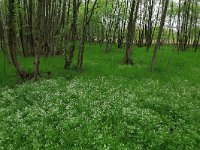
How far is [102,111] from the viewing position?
40.4ft

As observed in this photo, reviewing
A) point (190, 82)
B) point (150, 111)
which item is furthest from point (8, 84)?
point (190, 82)

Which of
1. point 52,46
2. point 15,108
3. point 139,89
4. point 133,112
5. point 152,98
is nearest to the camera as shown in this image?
point 133,112

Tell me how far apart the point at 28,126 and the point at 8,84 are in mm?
7508

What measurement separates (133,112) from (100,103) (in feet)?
6.68

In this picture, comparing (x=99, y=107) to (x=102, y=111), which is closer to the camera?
(x=102, y=111)

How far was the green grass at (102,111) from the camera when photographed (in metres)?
10.3

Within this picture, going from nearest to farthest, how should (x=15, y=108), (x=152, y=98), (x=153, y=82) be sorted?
(x=15, y=108)
(x=152, y=98)
(x=153, y=82)

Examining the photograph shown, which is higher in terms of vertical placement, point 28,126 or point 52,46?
point 52,46

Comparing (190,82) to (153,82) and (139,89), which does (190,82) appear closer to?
(153,82)

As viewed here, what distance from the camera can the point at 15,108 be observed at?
13.2 metres

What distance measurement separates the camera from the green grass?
10.3 meters

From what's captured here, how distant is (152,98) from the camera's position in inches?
568

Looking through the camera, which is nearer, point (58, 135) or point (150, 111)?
point (58, 135)

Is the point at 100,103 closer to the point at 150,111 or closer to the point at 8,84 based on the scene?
the point at 150,111
